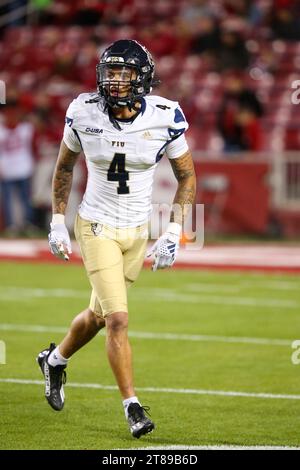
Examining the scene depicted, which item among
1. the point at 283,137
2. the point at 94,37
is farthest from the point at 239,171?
the point at 94,37

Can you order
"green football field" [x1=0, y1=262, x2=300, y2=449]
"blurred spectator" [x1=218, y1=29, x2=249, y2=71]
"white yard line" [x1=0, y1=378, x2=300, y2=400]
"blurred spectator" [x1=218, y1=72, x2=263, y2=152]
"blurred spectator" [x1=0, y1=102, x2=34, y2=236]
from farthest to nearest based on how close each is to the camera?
1. "blurred spectator" [x1=218, y1=29, x2=249, y2=71]
2. "blurred spectator" [x1=0, y1=102, x2=34, y2=236]
3. "blurred spectator" [x1=218, y1=72, x2=263, y2=152]
4. "white yard line" [x1=0, y1=378, x2=300, y2=400]
5. "green football field" [x1=0, y1=262, x2=300, y2=449]

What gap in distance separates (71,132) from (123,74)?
428 millimetres

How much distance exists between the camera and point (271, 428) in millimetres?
5664

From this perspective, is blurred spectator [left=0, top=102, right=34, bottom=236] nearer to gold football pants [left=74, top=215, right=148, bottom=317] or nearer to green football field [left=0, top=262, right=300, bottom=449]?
green football field [left=0, top=262, right=300, bottom=449]

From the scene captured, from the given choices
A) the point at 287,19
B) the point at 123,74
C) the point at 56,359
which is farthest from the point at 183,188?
the point at 287,19

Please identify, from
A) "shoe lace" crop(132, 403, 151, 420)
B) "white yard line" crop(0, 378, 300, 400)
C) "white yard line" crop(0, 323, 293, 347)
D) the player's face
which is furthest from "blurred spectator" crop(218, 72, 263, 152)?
"shoe lace" crop(132, 403, 151, 420)

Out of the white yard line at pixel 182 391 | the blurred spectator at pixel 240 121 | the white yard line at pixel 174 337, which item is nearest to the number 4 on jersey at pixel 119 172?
the white yard line at pixel 182 391

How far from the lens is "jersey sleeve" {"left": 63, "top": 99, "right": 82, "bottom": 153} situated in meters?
5.91

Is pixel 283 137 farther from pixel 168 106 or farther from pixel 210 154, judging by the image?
pixel 168 106

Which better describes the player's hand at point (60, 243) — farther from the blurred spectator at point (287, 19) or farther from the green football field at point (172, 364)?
the blurred spectator at point (287, 19)

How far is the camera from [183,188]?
6.02 meters

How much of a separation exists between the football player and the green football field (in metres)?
0.51

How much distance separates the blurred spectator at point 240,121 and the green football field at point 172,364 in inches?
151

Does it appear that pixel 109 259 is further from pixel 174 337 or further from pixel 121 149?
pixel 174 337
